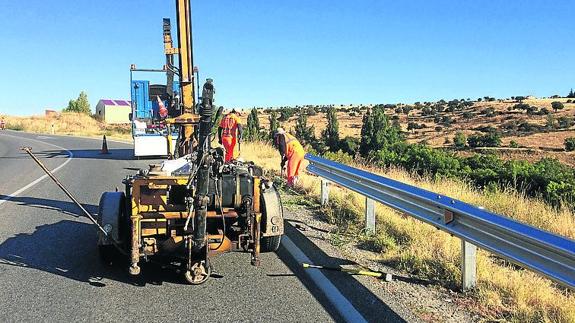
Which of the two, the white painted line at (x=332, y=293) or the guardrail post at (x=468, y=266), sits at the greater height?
the guardrail post at (x=468, y=266)

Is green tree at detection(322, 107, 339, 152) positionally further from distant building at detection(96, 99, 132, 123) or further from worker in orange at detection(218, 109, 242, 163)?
distant building at detection(96, 99, 132, 123)

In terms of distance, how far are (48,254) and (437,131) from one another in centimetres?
5527

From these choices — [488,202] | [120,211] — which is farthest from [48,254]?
[488,202]

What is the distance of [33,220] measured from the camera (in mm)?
8789

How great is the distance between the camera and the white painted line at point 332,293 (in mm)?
4566

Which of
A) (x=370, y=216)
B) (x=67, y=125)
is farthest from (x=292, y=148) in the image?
(x=67, y=125)

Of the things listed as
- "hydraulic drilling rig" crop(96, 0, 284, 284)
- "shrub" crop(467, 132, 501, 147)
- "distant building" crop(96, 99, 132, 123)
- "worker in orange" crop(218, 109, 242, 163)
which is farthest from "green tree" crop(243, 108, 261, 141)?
"distant building" crop(96, 99, 132, 123)

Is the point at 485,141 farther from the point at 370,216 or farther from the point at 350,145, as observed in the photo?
the point at 370,216

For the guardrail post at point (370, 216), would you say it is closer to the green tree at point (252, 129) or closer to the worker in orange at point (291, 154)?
the worker in orange at point (291, 154)

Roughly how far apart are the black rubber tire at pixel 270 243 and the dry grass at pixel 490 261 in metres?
1.28

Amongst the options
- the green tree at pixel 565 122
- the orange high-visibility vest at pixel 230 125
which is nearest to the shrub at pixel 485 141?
the green tree at pixel 565 122

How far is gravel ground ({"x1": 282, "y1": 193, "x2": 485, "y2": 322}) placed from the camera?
14.9 feet

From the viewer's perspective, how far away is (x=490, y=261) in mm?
6316

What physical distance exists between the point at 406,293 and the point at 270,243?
1902mm
